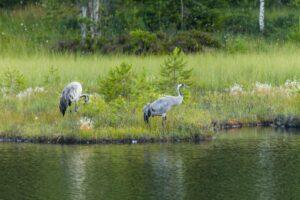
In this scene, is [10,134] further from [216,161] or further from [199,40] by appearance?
[199,40]

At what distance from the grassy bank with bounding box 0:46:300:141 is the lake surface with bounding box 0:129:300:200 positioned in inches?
29.9

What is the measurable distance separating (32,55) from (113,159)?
15.2 m

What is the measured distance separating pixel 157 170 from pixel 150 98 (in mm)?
4872

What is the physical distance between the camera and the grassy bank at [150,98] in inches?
821

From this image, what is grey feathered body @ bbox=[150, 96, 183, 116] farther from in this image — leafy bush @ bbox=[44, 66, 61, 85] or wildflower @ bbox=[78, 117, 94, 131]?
leafy bush @ bbox=[44, 66, 61, 85]

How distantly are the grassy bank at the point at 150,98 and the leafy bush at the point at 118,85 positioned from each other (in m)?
0.26

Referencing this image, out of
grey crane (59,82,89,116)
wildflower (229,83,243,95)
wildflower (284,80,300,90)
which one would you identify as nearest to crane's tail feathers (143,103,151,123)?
grey crane (59,82,89,116)

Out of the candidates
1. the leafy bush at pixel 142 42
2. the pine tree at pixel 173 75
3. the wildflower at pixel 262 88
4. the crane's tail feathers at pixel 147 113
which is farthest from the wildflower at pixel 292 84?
the leafy bush at pixel 142 42

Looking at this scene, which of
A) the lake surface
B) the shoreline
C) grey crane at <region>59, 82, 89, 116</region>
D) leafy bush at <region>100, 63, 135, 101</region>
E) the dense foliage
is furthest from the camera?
the dense foliage

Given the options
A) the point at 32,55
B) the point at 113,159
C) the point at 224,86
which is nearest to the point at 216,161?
the point at 113,159

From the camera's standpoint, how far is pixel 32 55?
107 feet

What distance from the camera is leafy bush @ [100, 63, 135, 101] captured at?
22.8 metres

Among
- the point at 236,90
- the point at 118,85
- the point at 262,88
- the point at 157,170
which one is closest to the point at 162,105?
the point at 118,85

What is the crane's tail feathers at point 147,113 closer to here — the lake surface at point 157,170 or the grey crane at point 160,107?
the grey crane at point 160,107
